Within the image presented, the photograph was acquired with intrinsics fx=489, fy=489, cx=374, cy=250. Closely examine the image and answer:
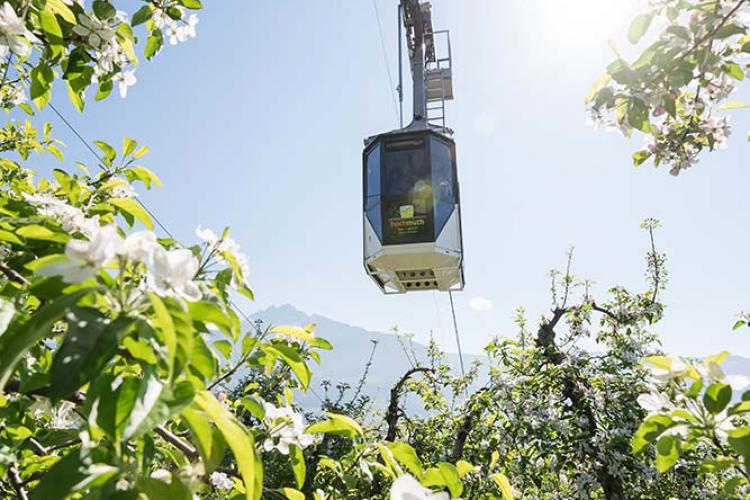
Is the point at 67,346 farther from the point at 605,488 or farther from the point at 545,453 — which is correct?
the point at 605,488

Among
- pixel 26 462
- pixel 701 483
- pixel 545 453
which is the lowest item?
pixel 701 483

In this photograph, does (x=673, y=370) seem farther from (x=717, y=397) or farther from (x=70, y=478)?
(x=70, y=478)

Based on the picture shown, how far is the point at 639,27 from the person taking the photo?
3.82 ft

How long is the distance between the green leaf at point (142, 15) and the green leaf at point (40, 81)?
26 cm

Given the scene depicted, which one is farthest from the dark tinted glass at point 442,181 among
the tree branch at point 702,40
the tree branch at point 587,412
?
the tree branch at point 702,40

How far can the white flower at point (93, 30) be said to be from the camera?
4.10 feet

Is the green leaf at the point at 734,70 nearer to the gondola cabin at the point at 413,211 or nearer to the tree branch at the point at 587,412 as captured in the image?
the tree branch at the point at 587,412

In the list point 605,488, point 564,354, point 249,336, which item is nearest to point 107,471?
point 249,336

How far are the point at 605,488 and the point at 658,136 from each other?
333 cm

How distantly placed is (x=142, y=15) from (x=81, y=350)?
1316mm

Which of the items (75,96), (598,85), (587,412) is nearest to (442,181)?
(587,412)

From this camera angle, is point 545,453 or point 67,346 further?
point 545,453

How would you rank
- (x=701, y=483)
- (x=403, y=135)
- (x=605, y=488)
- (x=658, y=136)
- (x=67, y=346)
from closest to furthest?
1. (x=67, y=346)
2. (x=658, y=136)
3. (x=605, y=488)
4. (x=701, y=483)
5. (x=403, y=135)

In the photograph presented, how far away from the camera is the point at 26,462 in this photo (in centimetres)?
100
